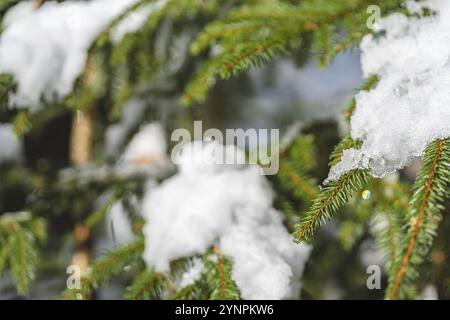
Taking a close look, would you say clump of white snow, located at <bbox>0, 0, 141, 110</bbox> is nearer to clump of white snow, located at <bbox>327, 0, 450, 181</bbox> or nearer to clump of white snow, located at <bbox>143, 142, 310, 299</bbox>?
clump of white snow, located at <bbox>143, 142, 310, 299</bbox>

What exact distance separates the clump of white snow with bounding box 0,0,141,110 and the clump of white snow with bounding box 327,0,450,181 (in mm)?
868

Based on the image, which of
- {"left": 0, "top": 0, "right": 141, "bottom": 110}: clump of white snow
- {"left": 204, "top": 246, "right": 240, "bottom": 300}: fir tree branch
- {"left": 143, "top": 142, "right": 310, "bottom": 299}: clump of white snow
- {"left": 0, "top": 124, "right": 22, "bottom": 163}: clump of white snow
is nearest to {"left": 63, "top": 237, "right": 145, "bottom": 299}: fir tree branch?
{"left": 143, "top": 142, "right": 310, "bottom": 299}: clump of white snow

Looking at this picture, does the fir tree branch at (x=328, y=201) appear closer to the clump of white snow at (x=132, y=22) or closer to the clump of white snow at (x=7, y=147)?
the clump of white snow at (x=132, y=22)

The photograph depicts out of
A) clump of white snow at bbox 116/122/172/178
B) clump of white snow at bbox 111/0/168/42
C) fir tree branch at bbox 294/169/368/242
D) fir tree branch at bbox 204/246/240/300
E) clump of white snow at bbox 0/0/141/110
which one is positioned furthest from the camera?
clump of white snow at bbox 116/122/172/178

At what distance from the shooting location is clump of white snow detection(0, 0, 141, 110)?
1.27 metres

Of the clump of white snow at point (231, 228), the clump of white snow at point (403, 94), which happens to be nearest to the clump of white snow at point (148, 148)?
the clump of white snow at point (231, 228)

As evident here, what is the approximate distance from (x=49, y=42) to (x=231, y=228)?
2.79 ft

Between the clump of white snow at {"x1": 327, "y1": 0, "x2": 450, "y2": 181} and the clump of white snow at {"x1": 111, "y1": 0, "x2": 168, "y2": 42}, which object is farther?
the clump of white snow at {"x1": 111, "y1": 0, "x2": 168, "y2": 42}

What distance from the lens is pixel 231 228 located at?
1.14 meters

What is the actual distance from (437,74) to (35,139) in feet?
7.26

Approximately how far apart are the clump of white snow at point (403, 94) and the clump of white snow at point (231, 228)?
385 millimetres

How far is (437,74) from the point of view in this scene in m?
0.79

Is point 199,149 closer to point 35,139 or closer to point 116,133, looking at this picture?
point 116,133
